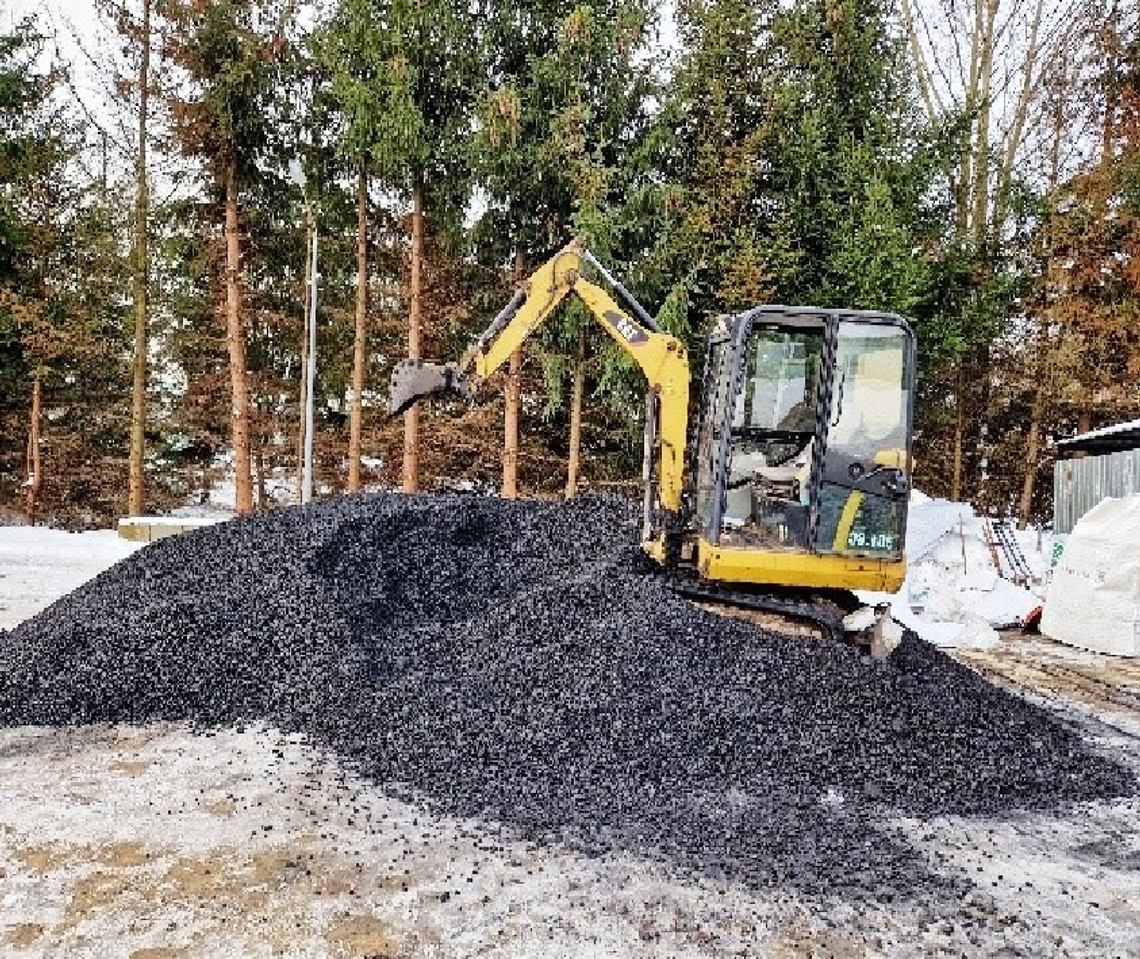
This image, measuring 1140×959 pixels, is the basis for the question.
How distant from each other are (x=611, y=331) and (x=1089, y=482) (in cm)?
1167

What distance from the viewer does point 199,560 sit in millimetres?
7984

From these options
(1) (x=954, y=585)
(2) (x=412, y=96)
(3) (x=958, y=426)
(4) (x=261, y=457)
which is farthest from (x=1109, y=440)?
(4) (x=261, y=457)

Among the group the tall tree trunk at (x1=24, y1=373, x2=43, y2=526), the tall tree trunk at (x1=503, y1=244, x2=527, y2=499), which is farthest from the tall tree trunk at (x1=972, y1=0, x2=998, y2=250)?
the tall tree trunk at (x1=24, y1=373, x2=43, y2=526)

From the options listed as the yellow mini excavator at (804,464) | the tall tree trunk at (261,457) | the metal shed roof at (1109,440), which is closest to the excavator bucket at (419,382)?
the yellow mini excavator at (804,464)

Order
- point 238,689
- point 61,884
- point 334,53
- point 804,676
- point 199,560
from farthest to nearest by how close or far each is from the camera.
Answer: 1. point 334,53
2. point 199,560
3. point 238,689
4. point 804,676
5. point 61,884

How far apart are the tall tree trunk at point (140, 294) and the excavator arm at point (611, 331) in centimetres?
1197

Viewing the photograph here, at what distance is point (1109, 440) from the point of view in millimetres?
15977

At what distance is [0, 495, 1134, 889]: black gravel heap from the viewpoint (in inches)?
192

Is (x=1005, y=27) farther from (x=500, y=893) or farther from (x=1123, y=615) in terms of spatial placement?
(x=500, y=893)

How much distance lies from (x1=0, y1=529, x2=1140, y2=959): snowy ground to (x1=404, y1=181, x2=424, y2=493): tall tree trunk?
10788 millimetres

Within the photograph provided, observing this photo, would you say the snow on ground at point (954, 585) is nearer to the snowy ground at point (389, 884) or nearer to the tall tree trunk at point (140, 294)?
the snowy ground at point (389, 884)

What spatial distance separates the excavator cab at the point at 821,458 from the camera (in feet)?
20.3

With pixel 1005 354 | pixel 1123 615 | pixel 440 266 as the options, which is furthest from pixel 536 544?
pixel 1005 354

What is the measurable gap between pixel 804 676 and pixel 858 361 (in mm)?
1988
